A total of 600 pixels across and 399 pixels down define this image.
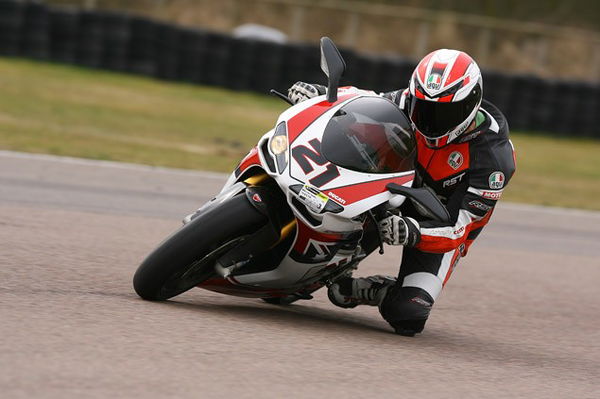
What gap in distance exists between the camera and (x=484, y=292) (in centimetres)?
759

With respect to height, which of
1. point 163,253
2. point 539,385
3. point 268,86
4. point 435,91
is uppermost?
point 435,91

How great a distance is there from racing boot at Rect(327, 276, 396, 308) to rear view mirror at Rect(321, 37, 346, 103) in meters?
1.12

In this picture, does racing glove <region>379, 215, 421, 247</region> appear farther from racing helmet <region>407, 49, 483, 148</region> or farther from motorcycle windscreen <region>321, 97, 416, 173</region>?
racing helmet <region>407, 49, 483, 148</region>

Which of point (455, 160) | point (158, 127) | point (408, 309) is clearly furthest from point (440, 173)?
point (158, 127)

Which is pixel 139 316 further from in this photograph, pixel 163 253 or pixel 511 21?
pixel 511 21

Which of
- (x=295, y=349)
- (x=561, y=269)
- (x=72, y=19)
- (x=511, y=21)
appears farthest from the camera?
(x=511, y=21)

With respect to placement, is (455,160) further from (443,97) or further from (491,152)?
(443,97)

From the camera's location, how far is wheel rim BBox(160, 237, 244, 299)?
4.93m

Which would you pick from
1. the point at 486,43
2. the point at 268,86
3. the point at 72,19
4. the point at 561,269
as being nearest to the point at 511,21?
the point at 486,43

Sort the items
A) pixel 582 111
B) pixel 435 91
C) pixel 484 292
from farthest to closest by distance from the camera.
A: pixel 582 111, pixel 484 292, pixel 435 91

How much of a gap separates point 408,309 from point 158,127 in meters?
9.48

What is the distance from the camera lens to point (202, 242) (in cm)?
480

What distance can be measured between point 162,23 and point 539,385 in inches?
571

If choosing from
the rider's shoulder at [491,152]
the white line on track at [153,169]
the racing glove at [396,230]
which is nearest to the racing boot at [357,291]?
the racing glove at [396,230]
